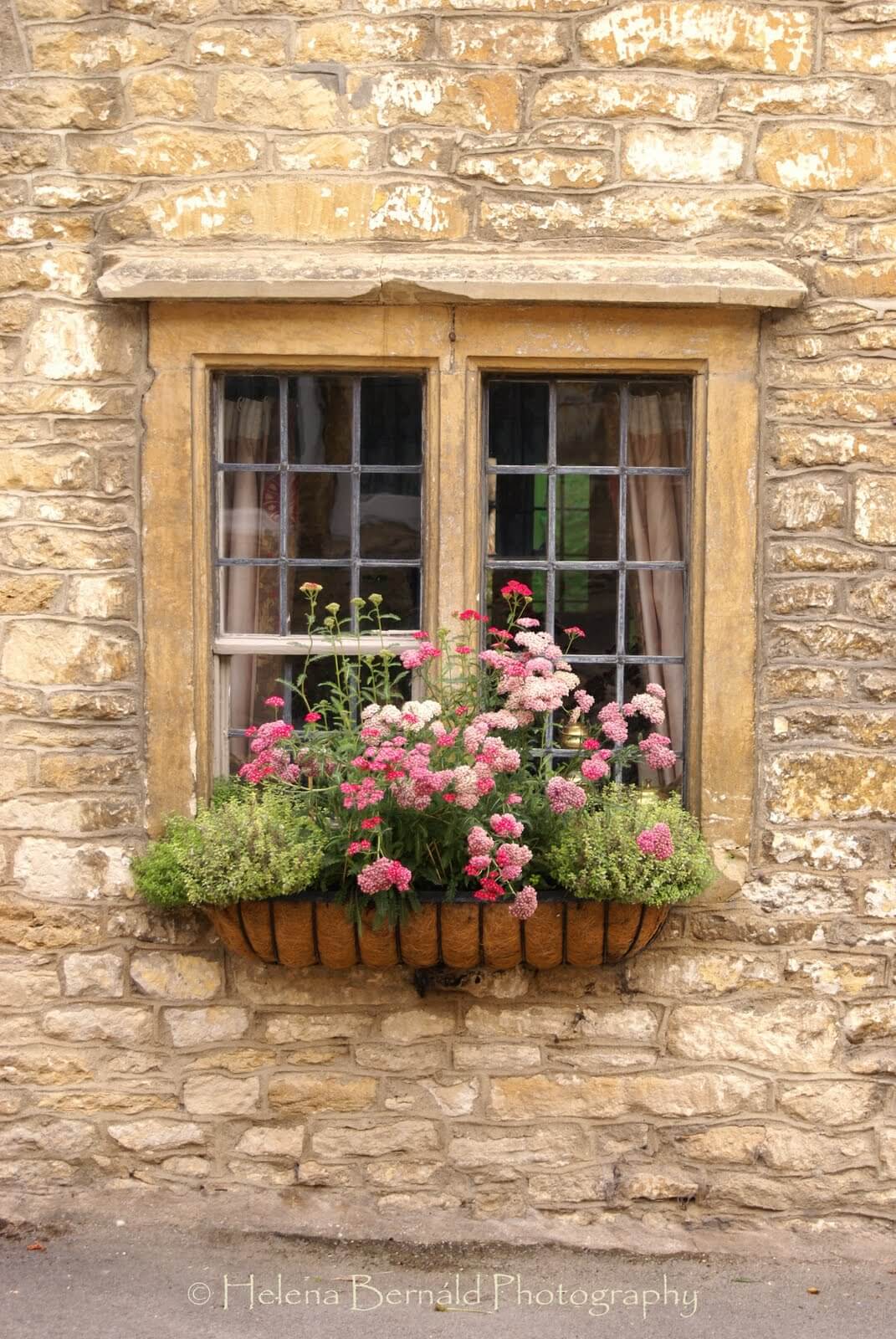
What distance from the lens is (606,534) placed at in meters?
4.21

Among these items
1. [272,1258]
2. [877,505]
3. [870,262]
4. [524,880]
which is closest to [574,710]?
[524,880]

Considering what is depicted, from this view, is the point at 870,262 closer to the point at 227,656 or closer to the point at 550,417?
the point at 550,417

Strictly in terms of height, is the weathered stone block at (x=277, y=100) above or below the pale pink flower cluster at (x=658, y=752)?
above

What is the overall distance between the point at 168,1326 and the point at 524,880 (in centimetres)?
164

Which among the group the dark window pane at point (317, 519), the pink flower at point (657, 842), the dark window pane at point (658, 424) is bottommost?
the pink flower at point (657, 842)

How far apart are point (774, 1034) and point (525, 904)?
110cm

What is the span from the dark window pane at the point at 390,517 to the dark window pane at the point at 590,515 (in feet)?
1.58

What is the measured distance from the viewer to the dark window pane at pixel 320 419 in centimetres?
416

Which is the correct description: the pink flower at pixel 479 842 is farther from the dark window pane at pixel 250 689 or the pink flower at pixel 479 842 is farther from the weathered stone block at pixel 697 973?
the dark window pane at pixel 250 689

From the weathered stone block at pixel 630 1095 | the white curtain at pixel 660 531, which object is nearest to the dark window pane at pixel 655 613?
the white curtain at pixel 660 531

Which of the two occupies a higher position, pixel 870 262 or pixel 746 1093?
pixel 870 262

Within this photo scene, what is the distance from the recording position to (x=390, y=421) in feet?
13.6

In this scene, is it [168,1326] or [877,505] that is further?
[877,505]

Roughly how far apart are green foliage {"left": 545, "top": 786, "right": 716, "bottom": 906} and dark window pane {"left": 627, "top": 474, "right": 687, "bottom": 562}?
0.85 meters
